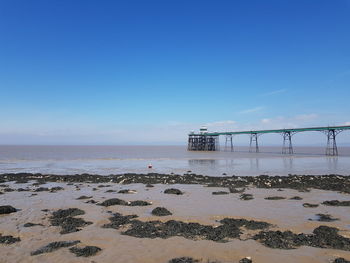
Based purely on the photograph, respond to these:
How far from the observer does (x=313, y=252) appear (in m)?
7.05

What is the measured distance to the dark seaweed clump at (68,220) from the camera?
9.16 metres

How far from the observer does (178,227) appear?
909 centimetres

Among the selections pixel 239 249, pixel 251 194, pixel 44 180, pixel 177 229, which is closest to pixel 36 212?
pixel 177 229

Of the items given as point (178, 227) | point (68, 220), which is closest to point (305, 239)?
point (178, 227)

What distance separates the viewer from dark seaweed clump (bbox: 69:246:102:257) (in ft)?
23.2

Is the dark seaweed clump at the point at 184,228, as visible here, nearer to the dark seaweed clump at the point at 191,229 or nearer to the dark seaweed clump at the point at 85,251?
the dark seaweed clump at the point at 191,229

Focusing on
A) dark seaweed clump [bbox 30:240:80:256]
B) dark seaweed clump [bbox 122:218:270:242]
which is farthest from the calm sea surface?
dark seaweed clump [bbox 30:240:80:256]

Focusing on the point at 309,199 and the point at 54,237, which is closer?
the point at 54,237

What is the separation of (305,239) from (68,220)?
748cm

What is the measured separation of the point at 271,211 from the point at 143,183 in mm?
10920

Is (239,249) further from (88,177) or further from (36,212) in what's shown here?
(88,177)

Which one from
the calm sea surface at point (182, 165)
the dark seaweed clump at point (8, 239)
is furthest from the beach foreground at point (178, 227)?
the calm sea surface at point (182, 165)

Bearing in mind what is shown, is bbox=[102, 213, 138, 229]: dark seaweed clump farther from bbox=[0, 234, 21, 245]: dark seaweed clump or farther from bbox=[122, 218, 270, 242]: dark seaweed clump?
bbox=[0, 234, 21, 245]: dark seaweed clump

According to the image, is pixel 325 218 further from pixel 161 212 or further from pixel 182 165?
pixel 182 165
